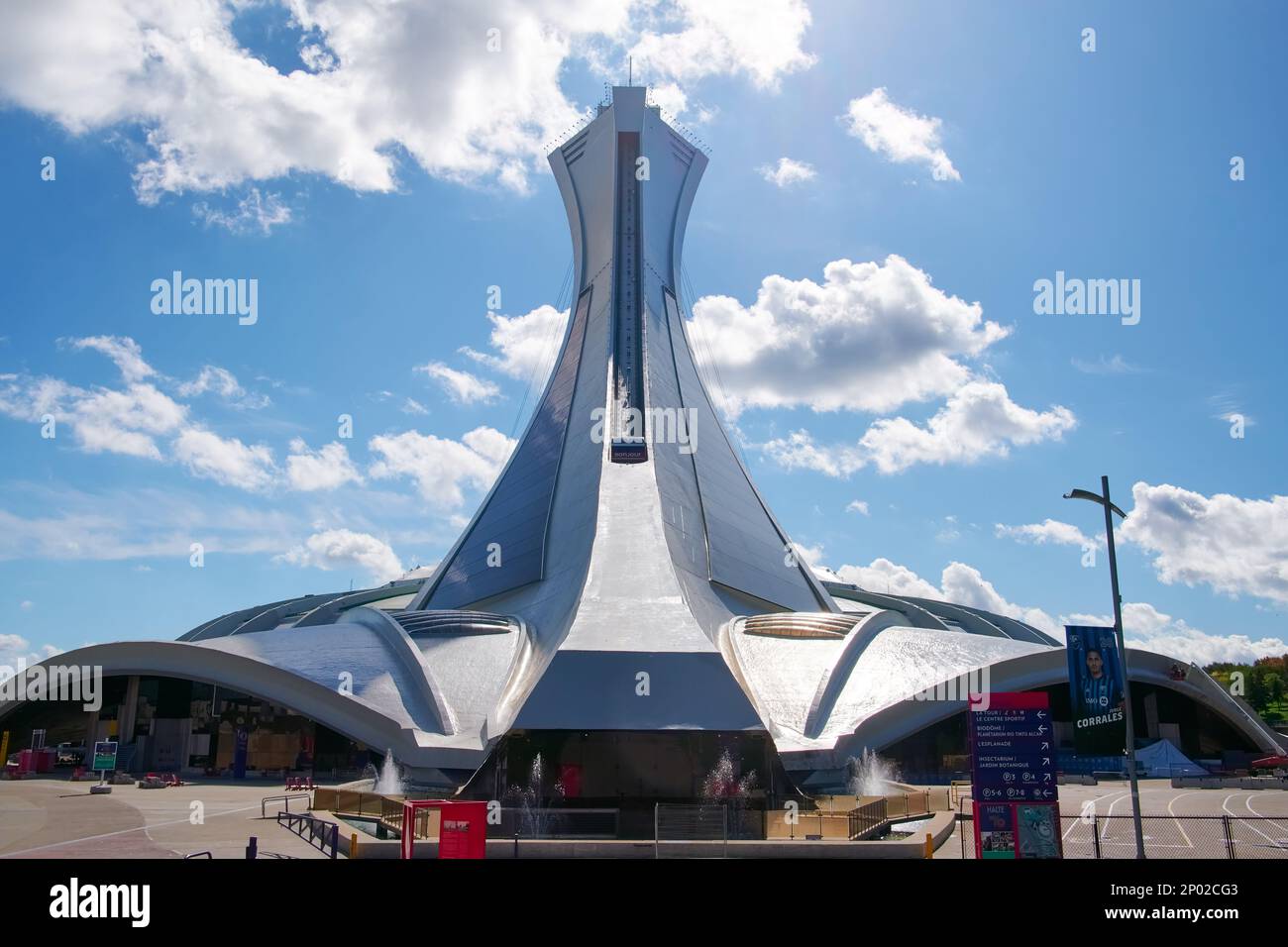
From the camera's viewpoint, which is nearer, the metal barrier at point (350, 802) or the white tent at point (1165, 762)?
the metal barrier at point (350, 802)

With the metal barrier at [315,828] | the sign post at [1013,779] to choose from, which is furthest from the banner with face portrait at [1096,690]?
the metal barrier at [315,828]

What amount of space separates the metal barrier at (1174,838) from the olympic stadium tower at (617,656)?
5534mm

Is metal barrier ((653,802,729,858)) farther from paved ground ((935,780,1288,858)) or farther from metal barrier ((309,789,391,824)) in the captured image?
metal barrier ((309,789,391,824))

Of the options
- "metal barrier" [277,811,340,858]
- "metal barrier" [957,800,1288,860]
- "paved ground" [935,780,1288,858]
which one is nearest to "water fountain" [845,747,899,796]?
"paved ground" [935,780,1288,858]

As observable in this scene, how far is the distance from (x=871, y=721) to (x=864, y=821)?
28.7 ft

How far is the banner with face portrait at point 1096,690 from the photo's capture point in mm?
11953

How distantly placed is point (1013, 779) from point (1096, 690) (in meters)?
2.24

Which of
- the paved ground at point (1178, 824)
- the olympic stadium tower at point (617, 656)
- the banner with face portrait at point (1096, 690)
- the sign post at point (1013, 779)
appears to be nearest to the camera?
the sign post at point (1013, 779)

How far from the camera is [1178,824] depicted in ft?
52.5

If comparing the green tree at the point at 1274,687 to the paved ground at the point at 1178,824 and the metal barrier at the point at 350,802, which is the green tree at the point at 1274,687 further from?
the metal barrier at the point at 350,802

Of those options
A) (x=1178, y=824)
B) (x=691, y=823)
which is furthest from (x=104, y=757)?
(x=1178, y=824)
